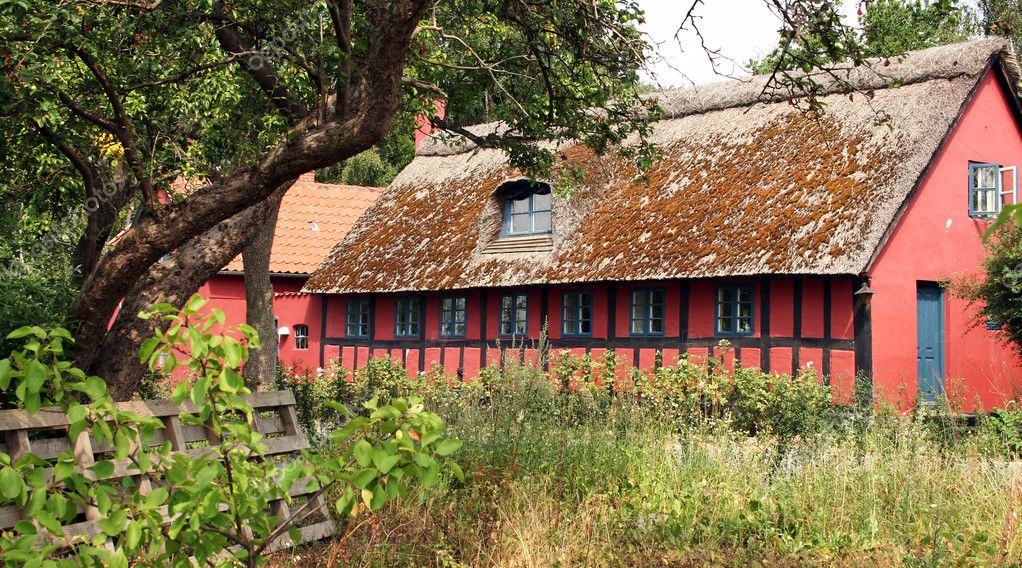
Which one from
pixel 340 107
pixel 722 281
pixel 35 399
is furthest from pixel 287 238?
pixel 35 399

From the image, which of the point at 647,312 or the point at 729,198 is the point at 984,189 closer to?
the point at 729,198

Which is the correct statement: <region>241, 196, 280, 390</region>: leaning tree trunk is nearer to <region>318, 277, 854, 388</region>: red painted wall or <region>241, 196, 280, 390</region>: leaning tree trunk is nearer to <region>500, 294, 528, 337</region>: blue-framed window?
<region>318, 277, 854, 388</region>: red painted wall

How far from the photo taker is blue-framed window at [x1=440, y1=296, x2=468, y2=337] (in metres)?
18.9

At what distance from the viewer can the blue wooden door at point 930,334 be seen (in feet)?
46.7

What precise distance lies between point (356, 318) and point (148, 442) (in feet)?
57.0


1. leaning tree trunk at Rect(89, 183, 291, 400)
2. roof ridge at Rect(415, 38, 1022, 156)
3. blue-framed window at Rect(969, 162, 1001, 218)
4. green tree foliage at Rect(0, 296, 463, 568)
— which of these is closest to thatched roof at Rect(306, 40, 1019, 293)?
roof ridge at Rect(415, 38, 1022, 156)

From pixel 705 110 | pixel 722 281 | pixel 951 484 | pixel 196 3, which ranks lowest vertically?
pixel 951 484

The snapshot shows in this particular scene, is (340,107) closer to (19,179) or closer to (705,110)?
(19,179)

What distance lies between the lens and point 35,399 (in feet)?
10.4

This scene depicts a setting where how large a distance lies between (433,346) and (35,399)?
632 inches

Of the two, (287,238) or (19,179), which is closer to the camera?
(19,179)

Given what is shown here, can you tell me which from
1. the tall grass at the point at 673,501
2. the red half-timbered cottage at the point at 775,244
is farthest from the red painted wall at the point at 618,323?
the tall grass at the point at 673,501

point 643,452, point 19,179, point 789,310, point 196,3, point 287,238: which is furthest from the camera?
point 287,238

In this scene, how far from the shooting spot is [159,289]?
737 cm
